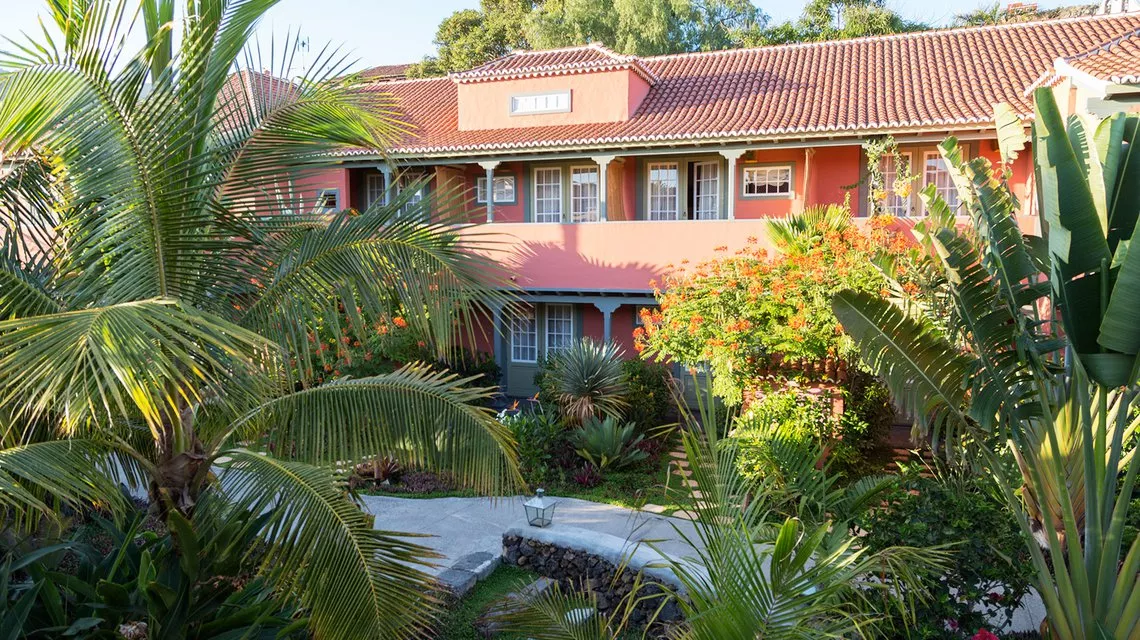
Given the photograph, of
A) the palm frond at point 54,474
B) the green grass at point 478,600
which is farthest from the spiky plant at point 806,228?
the palm frond at point 54,474

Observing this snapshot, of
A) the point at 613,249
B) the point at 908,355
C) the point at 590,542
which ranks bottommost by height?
the point at 590,542

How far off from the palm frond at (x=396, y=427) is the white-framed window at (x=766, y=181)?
11.9 metres

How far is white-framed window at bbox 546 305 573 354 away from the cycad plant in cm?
1132

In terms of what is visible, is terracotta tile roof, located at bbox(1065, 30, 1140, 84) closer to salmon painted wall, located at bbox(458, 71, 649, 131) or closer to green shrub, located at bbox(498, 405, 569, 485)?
green shrub, located at bbox(498, 405, 569, 485)

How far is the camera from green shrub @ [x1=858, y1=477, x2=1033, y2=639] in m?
4.83

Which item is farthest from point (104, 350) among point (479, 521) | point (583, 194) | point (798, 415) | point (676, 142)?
point (583, 194)

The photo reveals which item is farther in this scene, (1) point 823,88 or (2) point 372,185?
(2) point 372,185

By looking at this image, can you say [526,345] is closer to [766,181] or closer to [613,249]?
[613,249]

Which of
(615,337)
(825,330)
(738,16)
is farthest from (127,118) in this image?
(738,16)

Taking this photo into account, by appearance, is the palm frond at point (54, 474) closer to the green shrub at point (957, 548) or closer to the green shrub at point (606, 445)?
the green shrub at point (957, 548)

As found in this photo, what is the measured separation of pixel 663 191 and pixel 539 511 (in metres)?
10.1

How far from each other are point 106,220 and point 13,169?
3.68 feet

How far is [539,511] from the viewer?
25.1 feet

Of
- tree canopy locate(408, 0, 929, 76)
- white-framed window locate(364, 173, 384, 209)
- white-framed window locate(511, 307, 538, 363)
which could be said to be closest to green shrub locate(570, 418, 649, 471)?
white-framed window locate(511, 307, 538, 363)
